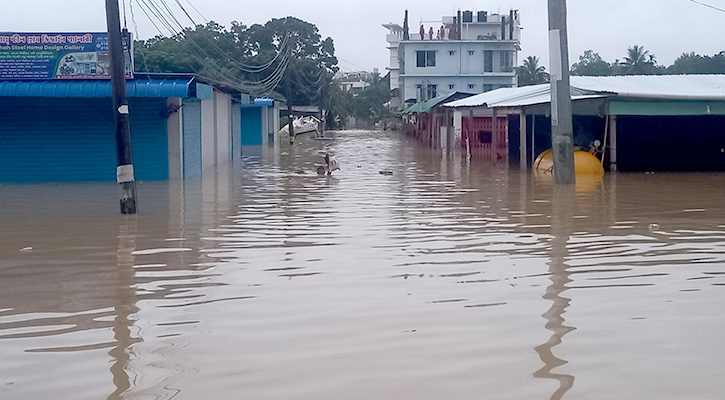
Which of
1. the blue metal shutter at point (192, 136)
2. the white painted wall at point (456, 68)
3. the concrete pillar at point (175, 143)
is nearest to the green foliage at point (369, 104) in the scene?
the white painted wall at point (456, 68)

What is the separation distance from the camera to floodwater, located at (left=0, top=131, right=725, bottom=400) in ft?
18.4

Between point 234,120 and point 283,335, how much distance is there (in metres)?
35.0

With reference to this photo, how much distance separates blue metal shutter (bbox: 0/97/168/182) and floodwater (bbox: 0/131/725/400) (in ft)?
25.7

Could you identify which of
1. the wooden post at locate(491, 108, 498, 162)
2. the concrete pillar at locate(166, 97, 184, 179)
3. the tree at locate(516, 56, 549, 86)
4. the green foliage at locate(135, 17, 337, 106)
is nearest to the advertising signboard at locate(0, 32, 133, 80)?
the concrete pillar at locate(166, 97, 184, 179)

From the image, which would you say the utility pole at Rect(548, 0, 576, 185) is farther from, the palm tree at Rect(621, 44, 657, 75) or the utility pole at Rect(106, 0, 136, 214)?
the palm tree at Rect(621, 44, 657, 75)

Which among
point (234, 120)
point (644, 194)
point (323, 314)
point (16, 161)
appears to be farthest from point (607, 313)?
point (234, 120)

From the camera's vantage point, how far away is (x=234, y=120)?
4094 centimetres

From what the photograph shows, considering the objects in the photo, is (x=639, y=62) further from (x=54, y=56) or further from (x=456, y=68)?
(x=54, y=56)

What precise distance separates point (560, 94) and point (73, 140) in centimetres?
1286

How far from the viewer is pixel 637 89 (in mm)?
24750

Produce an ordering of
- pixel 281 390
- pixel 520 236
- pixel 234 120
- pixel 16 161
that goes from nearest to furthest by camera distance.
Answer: pixel 281 390
pixel 520 236
pixel 16 161
pixel 234 120

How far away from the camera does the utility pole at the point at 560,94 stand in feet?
63.4

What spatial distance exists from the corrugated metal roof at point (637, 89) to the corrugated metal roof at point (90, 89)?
10.1 metres

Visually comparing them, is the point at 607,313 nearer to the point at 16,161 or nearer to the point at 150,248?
the point at 150,248
